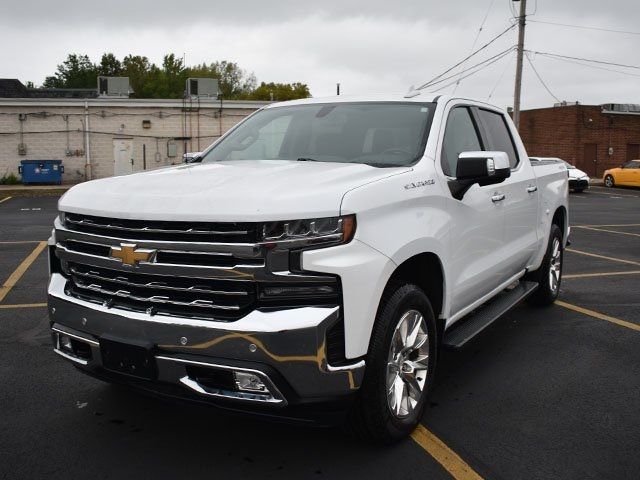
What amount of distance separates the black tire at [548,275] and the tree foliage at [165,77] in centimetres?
8188

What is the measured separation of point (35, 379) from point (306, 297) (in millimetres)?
2568

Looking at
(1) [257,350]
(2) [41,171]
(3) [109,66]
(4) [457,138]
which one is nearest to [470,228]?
(4) [457,138]

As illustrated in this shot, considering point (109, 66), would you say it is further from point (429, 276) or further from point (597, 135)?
point (429, 276)

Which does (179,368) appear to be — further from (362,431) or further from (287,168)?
(287,168)

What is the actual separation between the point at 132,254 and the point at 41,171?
29881 millimetres

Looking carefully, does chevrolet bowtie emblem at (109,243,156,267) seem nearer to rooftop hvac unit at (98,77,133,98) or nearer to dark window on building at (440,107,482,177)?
dark window on building at (440,107,482,177)

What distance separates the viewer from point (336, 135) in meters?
4.47

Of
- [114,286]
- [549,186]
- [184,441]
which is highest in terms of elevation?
[549,186]

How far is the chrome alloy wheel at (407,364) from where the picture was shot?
340cm

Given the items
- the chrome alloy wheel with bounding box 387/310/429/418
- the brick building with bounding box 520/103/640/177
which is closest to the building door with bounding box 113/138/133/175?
the brick building with bounding box 520/103/640/177

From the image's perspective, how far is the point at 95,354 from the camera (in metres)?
3.24

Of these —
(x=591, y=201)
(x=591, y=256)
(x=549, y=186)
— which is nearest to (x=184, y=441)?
(x=549, y=186)

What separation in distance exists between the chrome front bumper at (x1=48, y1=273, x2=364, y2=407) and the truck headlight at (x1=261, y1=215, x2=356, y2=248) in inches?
11.6

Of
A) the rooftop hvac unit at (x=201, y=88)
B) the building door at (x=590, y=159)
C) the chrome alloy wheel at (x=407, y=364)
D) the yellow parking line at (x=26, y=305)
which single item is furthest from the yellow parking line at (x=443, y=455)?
the building door at (x=590, y=159)
